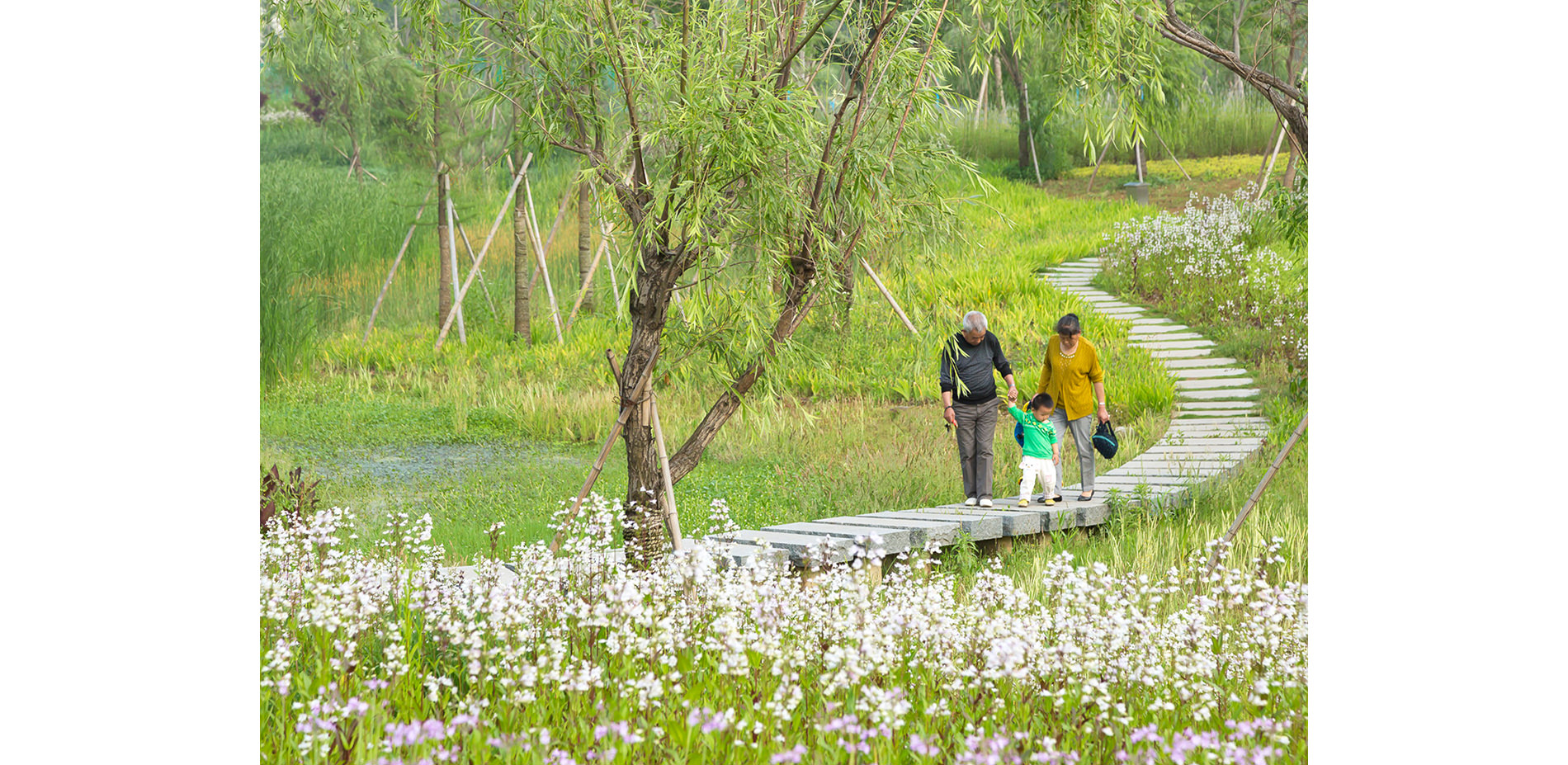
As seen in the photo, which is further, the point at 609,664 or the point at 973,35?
the point at 973,35

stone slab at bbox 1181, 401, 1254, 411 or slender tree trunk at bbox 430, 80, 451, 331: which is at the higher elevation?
slender tree trunk at bbox 430, 80, 451, 331

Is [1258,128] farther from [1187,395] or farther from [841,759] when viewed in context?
[841,759]

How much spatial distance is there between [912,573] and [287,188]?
349 centimetres

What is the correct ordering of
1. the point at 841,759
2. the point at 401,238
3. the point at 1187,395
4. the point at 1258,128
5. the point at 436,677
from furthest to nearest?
the point at 401,238
the point at 1187,395
the point at 1258,128
the point at 436,677
the point at 841,759

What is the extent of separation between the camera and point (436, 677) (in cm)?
272

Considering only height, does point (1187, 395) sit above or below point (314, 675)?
above

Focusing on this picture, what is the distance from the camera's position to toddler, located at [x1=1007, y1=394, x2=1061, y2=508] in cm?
446

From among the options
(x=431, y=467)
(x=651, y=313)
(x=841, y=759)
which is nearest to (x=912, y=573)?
(x=651, y=313)

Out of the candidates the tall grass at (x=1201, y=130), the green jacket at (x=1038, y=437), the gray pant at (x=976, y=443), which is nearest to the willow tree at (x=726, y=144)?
the tall grass at (x=1201, y=130)

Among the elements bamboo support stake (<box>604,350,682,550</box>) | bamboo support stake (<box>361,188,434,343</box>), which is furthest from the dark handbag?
bamboo support stake (<box>361,188,434,343</box>)

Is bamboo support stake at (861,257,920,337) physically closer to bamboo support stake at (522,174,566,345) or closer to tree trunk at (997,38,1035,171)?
tree trunk at (997,38,1035,171)

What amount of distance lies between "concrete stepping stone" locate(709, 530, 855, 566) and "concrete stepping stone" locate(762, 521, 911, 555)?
0.21ft

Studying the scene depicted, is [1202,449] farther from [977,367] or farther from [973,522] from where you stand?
[973,522]

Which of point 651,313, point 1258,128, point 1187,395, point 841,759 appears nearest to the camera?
point 841,759
